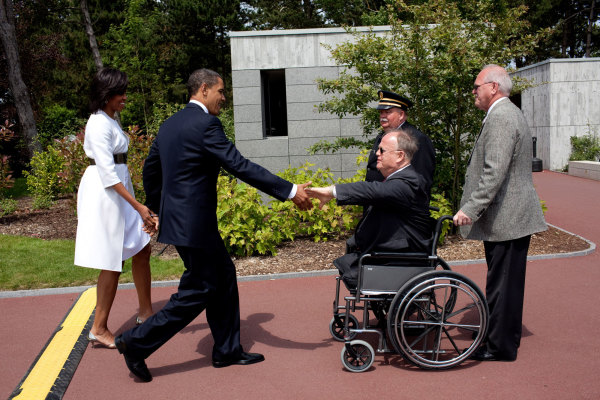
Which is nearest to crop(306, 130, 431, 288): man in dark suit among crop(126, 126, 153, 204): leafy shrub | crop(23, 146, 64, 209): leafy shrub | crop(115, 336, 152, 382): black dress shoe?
crop(115, 336, 152, 382): black dress shoe

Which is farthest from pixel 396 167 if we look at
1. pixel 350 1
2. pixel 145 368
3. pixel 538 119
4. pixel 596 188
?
pixel 350 1

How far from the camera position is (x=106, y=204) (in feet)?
14.2

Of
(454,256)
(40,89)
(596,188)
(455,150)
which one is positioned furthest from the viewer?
(40,89)

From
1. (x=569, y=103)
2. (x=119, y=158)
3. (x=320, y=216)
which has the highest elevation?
(x=569, y=103)

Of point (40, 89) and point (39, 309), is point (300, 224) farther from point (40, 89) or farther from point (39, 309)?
point (40, 89)

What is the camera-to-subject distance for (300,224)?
27.3 ft

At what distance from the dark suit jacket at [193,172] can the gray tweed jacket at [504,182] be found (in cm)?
144

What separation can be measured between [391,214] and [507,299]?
1.03 metres

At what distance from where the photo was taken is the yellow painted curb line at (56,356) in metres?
3.69

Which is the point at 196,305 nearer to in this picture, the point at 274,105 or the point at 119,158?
the point at 119,158

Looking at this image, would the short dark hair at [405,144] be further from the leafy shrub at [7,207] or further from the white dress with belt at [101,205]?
the leafy shrub at [7,207]

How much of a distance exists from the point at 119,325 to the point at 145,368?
1.35 m

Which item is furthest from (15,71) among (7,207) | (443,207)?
(443,207)

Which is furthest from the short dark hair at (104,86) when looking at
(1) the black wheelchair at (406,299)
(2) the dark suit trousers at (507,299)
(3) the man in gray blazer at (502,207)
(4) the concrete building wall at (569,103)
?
(4) the concrete building wall at (569,103)
